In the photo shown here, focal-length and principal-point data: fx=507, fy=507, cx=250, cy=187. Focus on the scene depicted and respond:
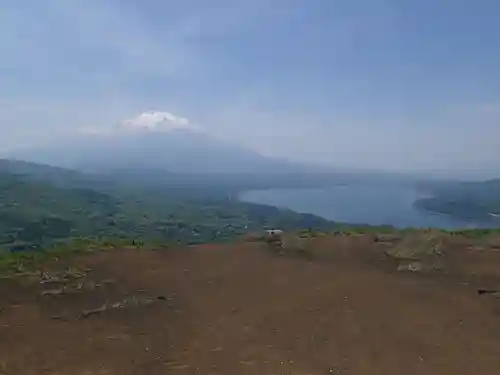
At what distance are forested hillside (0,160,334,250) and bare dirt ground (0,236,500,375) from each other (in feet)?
128

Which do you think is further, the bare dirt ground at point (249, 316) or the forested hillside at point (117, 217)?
the forested hillside at point (117, 217)

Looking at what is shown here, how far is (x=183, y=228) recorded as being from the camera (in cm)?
7131

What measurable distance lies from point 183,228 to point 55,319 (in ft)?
210

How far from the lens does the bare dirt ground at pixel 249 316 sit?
6562 millimetres

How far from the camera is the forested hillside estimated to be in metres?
60.0

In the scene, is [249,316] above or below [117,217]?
above

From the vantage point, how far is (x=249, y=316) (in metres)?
8.18

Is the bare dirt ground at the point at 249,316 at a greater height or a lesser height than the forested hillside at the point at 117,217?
greater

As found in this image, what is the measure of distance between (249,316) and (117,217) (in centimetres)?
7375

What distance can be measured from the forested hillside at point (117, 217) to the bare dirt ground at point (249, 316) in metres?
39.0

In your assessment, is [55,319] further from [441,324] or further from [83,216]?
[83,216]

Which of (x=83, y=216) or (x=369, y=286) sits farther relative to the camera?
(x=83, y=216)

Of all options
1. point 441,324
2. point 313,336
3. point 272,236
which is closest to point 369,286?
point 441,324

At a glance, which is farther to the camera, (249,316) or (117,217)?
(117,217)
